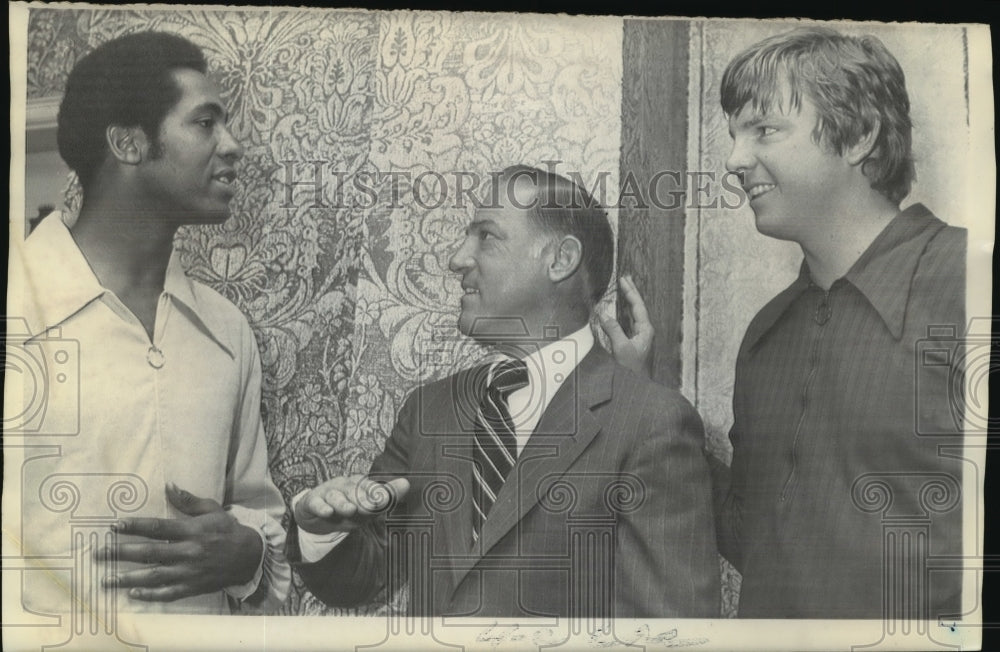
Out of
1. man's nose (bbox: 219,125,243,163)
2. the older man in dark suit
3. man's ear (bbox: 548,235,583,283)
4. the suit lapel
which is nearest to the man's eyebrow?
the older man in dark suit

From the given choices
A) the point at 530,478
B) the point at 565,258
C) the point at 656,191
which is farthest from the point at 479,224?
the point at 530,478

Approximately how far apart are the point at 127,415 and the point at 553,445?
174cm

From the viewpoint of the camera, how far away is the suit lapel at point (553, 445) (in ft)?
15.7

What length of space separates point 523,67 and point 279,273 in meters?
1.33

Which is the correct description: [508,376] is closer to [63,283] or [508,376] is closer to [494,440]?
[494,440]

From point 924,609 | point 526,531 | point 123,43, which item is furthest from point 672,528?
point 123,43

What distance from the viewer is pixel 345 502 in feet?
15.8

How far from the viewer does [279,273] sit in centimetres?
482

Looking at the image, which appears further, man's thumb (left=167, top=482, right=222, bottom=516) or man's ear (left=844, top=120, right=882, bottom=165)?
man's ear (left=844, top=120, right=882, bottom=165)

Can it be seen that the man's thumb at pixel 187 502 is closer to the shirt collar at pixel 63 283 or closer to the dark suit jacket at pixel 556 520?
the dark suit jacket at pixel 556 520

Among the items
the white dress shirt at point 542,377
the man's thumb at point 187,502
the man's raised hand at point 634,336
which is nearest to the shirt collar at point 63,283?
the man's thumb at point 187,502

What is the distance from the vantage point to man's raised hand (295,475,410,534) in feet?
15.7

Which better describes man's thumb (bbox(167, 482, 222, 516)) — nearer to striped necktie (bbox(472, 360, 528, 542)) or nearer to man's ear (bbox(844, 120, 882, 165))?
striped necktie (bbox(472, 360, 528, 542))

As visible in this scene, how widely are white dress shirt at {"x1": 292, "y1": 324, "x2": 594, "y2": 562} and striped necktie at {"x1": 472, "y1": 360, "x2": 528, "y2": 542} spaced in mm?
25
